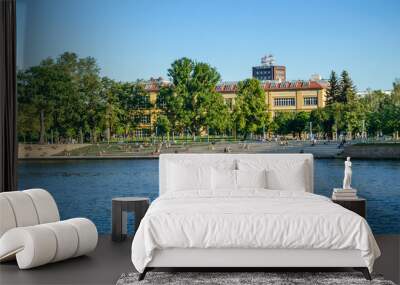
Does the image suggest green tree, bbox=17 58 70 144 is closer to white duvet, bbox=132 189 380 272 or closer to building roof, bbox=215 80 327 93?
building roof, bbox=215 80 327 93

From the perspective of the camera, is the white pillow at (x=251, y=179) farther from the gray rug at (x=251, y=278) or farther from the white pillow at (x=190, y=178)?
the gray rug at (x=251, y=278)

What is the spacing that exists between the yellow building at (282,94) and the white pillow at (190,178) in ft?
8.34

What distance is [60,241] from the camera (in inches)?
226

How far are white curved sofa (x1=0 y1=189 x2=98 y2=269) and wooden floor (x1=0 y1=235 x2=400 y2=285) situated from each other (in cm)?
9

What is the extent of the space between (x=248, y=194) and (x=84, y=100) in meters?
4.28

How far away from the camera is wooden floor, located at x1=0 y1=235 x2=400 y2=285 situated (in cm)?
522

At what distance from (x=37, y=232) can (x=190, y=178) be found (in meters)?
2.04

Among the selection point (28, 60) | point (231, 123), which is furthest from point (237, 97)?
point (28, 60)

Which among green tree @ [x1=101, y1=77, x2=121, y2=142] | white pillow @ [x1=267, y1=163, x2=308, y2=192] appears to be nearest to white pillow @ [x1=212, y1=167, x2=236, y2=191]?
white pillow @ [x1=267, y1=163, x2=308, y2=192]

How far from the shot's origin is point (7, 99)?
25.9ft

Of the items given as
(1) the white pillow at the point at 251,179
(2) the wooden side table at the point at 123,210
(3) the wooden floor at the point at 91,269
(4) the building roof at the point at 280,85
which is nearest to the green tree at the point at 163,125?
(4) the building roof at the point at 280,85

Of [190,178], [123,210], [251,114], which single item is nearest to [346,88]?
[251,114]

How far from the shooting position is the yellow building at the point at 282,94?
9.41 metres

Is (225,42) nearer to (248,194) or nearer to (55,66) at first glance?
(55,66)
